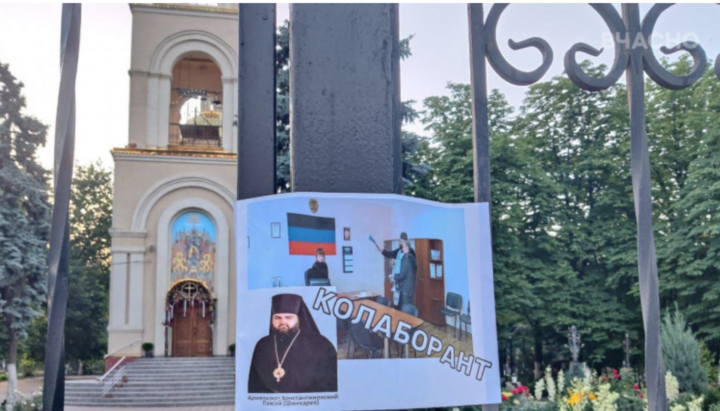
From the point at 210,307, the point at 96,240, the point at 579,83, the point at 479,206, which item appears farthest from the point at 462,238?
the point at 96,240

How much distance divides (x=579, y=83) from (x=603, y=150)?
19604 millimetres

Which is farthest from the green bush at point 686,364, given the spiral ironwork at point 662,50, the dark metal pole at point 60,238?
the dark metal pole at point 60,238

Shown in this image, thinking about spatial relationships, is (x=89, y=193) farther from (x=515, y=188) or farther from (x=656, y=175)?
(x=656, y=175)

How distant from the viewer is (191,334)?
23750mm

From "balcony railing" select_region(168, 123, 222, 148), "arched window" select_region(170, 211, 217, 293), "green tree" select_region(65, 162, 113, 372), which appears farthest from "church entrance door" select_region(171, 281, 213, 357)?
"green tree" select_region(65, 162, 113, 372)

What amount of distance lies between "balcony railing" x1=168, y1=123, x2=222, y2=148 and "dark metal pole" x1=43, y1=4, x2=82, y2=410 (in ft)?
76.4

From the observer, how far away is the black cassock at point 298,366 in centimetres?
217

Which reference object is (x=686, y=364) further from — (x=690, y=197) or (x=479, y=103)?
(x=479, y=103)

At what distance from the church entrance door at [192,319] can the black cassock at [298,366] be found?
875 inches

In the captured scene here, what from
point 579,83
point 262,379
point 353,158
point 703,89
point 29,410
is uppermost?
point 703,89

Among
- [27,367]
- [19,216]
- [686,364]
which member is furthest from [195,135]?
[27,367]

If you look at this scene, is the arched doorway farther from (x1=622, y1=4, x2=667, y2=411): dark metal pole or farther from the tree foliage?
(x1=622, y1=4, x2=667, y2=411): dark metal pole

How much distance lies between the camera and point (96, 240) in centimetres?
3638

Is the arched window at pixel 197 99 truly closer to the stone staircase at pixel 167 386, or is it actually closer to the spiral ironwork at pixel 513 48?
the stone staircase at pixel 167 386
